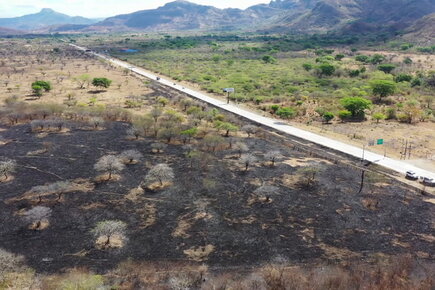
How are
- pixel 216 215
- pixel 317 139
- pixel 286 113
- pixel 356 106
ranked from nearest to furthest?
pixel 216 215 < pixel 317 139 < pixel 286 113 < pixel 356 106

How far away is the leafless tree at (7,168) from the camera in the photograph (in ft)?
123

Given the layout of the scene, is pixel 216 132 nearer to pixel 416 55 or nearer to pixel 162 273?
pixel 162 273

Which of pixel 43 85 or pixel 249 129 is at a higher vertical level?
pixel 43 85

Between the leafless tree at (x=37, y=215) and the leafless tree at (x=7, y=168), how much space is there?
9.81 metres

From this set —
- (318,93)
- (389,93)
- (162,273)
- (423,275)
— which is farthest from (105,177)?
(389,93)

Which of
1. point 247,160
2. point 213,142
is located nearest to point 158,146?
point 213,142

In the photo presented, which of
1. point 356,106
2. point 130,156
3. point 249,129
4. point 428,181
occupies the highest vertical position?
point 356,106

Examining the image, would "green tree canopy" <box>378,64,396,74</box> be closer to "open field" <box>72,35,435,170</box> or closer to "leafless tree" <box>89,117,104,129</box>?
"open field" <box>72,35,435,170</box>

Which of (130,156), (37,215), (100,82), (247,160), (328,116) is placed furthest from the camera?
(100,82)

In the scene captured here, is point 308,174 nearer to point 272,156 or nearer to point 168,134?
point 272,156

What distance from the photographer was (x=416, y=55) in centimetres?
15400

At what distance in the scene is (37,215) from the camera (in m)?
30.0

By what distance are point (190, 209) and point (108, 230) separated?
27.1 feet

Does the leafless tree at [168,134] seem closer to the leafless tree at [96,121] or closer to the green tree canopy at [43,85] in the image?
the leafless tree at [96,121]
